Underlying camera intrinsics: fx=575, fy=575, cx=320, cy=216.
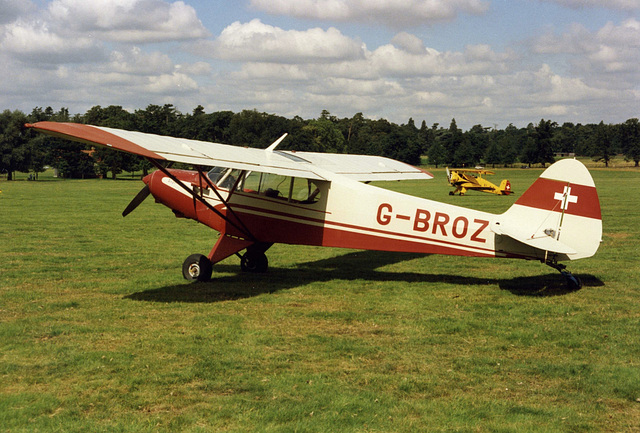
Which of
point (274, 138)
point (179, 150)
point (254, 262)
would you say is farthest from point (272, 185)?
point (274, 138)

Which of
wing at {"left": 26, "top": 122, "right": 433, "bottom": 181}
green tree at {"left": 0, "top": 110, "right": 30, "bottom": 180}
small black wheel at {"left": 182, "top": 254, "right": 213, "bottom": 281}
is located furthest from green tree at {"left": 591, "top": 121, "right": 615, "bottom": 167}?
small black wheel at {"left": 182, "top": 254, "right": 213, "bottom": 281}

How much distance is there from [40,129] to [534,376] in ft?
22.6

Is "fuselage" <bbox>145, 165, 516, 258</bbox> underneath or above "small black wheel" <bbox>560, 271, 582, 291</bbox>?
above

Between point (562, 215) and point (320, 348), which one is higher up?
point (562, 215)

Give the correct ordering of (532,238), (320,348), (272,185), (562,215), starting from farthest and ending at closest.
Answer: (272,185) → (562,215) → (532,238) → (320,348)

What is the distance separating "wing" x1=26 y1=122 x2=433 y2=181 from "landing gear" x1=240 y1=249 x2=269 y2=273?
2.05 metres

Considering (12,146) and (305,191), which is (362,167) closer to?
(305,191)

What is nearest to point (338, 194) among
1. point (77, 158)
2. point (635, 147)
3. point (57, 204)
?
point (57, 204)

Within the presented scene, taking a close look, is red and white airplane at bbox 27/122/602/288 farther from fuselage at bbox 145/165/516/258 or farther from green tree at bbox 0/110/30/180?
green tree at bbox 0/110/30/180

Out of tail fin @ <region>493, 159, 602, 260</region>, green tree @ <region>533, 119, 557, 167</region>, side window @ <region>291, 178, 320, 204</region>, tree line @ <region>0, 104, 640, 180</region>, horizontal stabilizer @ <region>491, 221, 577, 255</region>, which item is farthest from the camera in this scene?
green tree @ <region>533, 119, 557, 167</region>

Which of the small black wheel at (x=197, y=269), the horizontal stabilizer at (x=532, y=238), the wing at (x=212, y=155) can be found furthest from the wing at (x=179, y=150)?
the horizontal stabilizer at (x=532, y=238)

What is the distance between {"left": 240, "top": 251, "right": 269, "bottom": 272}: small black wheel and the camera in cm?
1144

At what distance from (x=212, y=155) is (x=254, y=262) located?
10.0 ft

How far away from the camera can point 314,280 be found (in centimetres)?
1080
